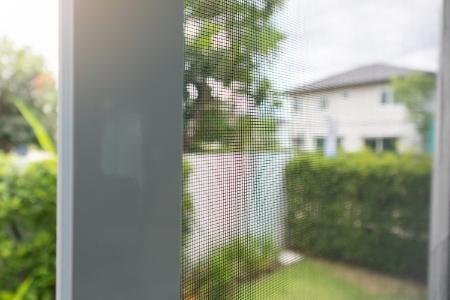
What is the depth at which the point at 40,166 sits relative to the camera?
6.67 ft

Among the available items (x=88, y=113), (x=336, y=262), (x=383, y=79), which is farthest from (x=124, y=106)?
(x=383, y=79)

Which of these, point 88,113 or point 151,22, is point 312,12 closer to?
point 151,22

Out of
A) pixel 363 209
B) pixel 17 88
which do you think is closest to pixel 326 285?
pixel 363 209

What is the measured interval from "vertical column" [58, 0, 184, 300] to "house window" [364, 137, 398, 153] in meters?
0.68

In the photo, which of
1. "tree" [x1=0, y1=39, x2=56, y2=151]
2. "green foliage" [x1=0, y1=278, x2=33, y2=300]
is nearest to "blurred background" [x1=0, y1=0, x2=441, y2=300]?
"green foliage" [x1=0, y1=278, x2=33, y2=300]

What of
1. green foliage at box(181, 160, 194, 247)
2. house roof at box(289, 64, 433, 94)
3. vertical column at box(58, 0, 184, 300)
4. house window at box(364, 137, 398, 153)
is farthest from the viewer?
house window at box(364, 137, 398, 153)

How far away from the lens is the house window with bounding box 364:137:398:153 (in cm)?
99

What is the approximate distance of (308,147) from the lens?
0.71 meters

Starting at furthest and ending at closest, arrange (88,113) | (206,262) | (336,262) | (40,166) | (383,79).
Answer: (40,166) → (383,79) → (336,262) → (206,262) → (88,113)

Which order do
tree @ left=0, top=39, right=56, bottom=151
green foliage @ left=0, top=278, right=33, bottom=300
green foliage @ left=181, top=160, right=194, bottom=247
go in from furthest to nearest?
tree @ left=0, top=39, right=56, bottom=151 → green foliage @ left=0, top=278, right=33, bottom=300 → green foliage @ left=181, top=160, right=194, bottom=247

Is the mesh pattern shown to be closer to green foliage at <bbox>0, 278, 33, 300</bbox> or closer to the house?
the house

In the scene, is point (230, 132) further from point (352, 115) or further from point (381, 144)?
point (381, 144)

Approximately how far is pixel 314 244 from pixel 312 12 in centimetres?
44

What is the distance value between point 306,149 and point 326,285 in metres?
0.30
